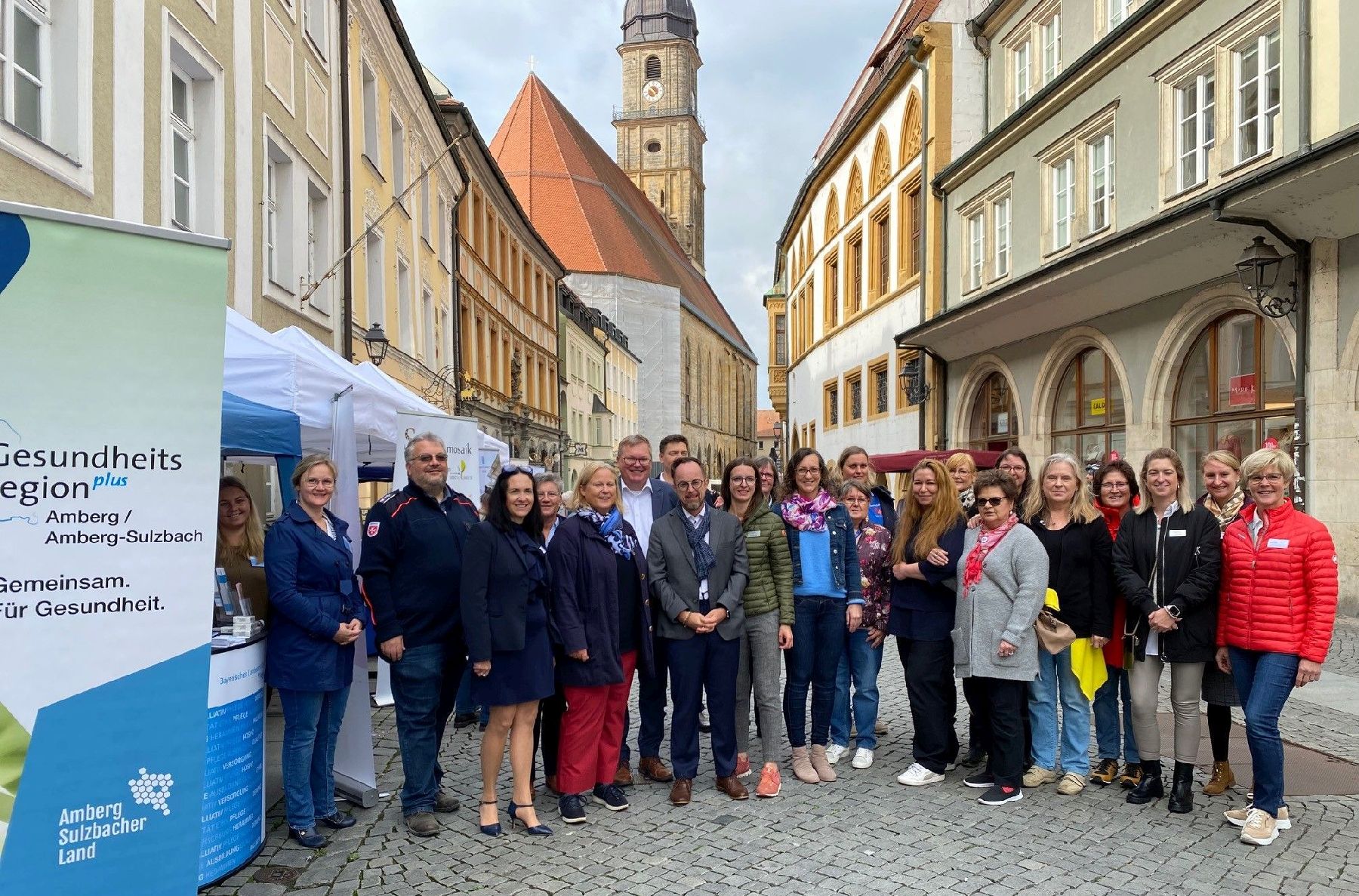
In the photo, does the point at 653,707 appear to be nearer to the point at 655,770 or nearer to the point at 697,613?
the point at 655,770

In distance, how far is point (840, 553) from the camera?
233 inches

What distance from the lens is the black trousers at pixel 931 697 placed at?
5770mm

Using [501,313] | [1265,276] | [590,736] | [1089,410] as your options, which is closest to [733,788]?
[590,736]

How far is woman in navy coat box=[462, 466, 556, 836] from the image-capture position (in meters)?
4.91


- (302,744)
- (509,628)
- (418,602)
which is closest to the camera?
(302,744)

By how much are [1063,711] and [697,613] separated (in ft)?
6.47

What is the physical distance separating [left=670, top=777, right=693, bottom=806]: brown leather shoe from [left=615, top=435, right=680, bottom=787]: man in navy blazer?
15.6 inches

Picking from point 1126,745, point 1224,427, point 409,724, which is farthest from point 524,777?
point 1224,427

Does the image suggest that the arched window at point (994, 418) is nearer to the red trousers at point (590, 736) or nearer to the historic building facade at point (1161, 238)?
the historic building facade at point (1161, 238)

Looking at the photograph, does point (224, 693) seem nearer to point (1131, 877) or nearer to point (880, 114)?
point (1131, 877)

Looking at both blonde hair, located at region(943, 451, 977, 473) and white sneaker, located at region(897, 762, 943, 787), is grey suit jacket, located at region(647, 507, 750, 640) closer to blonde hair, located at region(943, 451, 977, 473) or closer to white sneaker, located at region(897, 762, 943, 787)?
white sneaker, located at region(897, 762, 943, 787)

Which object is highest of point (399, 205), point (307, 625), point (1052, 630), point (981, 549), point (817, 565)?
point (399, 205)

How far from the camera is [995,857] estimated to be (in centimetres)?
461

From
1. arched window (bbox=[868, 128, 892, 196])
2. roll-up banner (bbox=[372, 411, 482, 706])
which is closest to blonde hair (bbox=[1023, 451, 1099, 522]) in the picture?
roll-up banner (bbox=[372, 411, 482, 706])
